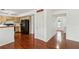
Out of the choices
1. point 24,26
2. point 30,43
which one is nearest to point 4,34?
point 24,26

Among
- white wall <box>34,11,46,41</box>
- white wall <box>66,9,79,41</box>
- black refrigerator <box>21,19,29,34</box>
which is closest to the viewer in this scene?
white wall <box>66,9,79,41</box>

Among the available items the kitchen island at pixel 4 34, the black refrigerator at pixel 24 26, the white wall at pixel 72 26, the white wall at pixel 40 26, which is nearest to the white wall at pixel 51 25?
the white wall at pixel 40 26

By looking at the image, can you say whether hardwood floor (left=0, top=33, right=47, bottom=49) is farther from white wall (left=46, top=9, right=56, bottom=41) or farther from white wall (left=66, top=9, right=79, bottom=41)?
white wall (left=66, top=9, right=79, bottom=41)

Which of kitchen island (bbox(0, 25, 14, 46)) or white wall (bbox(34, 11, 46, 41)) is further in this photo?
kitchen island (bbox(0, 25, 14, 46))

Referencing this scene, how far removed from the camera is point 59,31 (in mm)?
1449

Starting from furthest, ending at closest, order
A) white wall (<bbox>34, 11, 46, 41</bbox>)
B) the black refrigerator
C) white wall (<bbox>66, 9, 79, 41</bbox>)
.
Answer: the black refrigerator → white wall (<bbox>34, 11, 46, 41</bbox>) → white wall (<bbox>66, 9, 79, 41</bbox>)

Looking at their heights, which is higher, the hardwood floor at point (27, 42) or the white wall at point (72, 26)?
the white wall at point (72, 26)

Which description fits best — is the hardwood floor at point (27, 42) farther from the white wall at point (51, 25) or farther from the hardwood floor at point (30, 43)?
the white wall at point (51, 25)

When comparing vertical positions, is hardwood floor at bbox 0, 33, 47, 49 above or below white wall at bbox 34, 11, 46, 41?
below

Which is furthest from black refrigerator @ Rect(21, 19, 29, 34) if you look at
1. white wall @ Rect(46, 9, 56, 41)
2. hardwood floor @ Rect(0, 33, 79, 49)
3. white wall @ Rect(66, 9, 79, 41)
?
white wall @ Rect(66, 9, 79, 41)

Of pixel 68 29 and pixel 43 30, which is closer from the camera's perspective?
→ pixel 68 29
